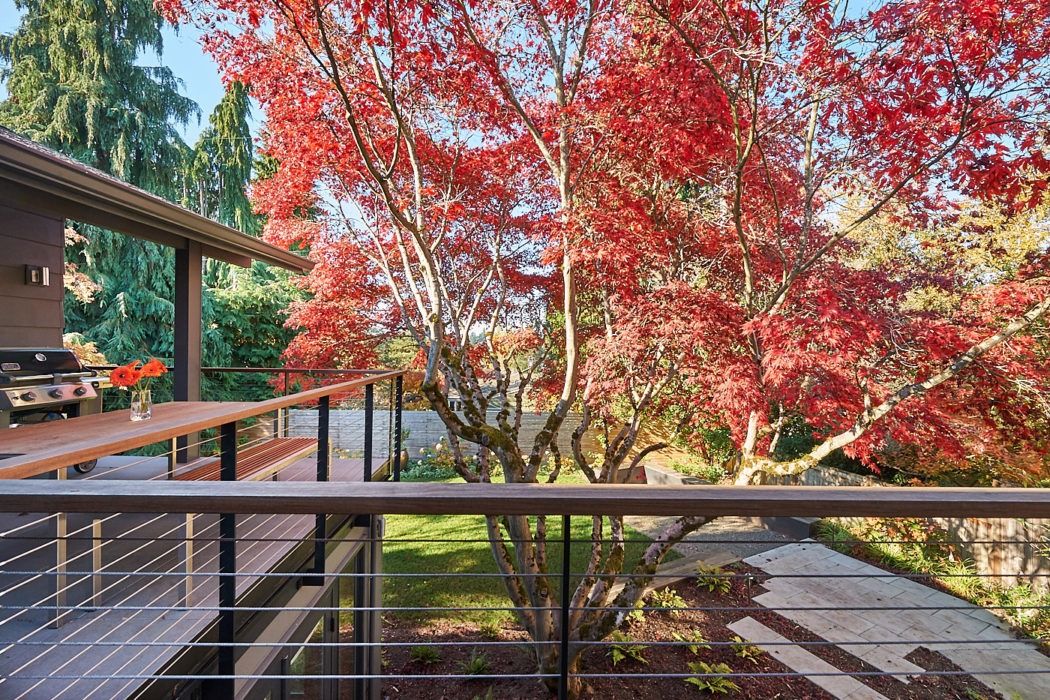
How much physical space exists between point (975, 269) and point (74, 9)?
1863 centimetres

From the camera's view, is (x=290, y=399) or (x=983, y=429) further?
(x=983, y=429)

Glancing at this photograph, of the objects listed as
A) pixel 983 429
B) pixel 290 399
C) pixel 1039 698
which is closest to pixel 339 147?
pixel 290 399

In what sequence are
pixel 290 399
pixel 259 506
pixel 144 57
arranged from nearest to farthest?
pixel 259 506
pixel 290 399
pixel 144 57

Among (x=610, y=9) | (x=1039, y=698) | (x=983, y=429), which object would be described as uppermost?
(x=610, y=9)

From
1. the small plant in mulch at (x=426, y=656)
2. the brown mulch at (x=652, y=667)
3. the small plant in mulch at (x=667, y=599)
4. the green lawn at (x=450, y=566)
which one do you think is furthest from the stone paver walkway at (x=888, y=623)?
the small plant in mulch at (x=426, y=656)

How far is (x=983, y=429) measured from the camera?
529 cm

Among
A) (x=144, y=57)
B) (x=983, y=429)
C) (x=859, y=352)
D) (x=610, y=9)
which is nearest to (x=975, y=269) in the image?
(x=983, y=429)

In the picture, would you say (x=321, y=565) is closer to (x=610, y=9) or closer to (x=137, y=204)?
(x=137, y=204)

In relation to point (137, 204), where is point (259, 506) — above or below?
below

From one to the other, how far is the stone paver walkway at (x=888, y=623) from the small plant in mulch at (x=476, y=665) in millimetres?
2771

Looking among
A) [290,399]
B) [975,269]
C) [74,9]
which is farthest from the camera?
[74,9]

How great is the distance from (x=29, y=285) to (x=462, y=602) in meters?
5.38

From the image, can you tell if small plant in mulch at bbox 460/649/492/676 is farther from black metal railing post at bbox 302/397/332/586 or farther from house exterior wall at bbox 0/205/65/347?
house exterior wall at bbox 0/205/65/347

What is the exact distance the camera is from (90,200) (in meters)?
3.58
